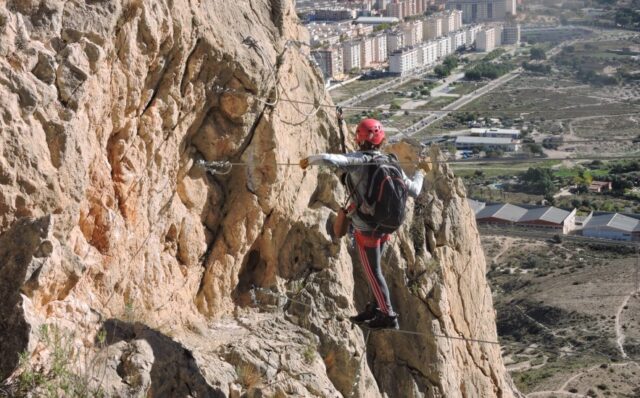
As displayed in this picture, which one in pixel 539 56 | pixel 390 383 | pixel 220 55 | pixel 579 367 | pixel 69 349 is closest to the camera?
pixel 69 349

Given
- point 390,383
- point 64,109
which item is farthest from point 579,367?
point 64,109

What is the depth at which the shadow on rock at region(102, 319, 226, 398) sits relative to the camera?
7.36 m

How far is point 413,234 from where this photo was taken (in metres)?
12.8

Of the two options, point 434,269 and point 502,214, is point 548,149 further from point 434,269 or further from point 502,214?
point 434,269

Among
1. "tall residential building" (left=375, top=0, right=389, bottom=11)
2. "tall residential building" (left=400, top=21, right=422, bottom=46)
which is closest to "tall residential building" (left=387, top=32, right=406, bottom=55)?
A: "tall residential building" (left=400, top=21, right=422, bottom=46)

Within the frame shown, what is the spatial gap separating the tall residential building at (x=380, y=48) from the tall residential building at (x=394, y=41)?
0.74 m

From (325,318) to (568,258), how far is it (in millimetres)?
44093

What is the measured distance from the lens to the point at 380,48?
4624 inches

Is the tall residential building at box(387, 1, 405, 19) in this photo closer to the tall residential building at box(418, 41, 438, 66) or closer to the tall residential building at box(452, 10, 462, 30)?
the tall residential building at box(452, 10, 462, 30)

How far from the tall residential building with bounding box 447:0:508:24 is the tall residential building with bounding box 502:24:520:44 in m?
2.85

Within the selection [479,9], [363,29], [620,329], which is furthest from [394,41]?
[620,329]

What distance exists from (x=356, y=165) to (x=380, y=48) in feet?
364

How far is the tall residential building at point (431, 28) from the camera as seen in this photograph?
13062 centimetres

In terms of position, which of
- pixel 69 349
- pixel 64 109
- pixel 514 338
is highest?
pixel 64 109
